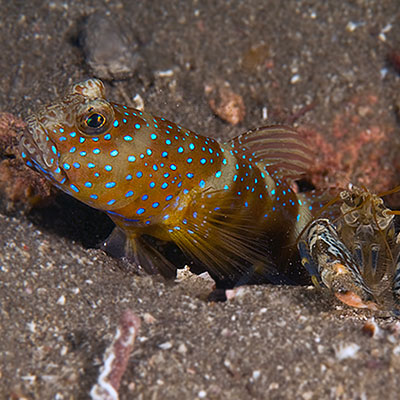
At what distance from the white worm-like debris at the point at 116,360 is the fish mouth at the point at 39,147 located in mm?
1233

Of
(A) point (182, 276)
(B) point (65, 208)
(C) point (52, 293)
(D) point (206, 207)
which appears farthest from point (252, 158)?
(C) point (52, 293)

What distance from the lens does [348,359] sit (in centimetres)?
235

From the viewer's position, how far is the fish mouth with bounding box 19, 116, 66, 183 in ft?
9.82

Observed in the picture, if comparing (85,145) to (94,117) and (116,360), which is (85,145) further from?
(116,360)

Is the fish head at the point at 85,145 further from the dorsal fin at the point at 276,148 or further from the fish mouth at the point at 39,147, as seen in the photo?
the dorsal fin at the point at 276,148

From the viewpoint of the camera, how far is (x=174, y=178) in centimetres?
355

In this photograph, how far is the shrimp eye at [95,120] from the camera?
305 cm

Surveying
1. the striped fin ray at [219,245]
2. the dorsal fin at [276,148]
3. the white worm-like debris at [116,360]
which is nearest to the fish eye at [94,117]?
the striped fin ray at [219,245]

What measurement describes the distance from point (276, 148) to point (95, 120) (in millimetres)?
1916

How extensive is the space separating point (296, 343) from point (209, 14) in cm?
431

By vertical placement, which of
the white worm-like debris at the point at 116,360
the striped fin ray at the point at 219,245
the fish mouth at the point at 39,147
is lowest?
the white worm-like debris at the point at 116,360

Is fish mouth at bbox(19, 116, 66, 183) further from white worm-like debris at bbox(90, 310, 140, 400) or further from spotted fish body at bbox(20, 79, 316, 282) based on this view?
white worm-like debris at bbox(90, 310, 140, 400)

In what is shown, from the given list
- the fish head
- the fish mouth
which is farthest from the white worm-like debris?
the fish mouth

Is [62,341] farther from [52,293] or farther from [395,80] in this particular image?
[395,80]
